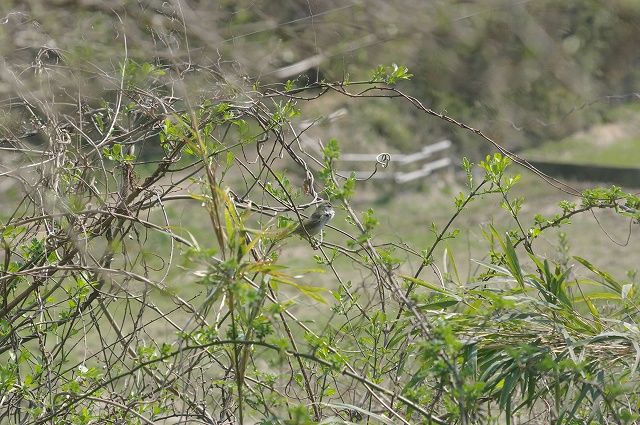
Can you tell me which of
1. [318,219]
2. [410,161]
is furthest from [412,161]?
[318,219]

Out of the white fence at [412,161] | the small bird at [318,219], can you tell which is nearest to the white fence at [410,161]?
the white fence at [412,161]

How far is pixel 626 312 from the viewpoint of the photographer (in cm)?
291

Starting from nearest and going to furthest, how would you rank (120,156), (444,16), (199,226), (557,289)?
(120,156)
(557,289)
(444,16)
(199,226)

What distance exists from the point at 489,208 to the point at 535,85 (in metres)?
2.42

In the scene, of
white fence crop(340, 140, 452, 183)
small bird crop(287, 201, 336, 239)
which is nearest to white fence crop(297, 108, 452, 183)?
white fence crop(340, 140, 452, 183)

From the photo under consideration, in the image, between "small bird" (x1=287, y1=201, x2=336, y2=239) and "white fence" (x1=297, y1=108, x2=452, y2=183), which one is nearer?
"small bird" (x1=287, y1=201, x2=336, y2=239)

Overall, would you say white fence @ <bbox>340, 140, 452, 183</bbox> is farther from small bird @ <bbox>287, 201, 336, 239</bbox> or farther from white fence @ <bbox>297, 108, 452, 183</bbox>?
small bird @ <bbox>287, 201, 336, 239</bbox>

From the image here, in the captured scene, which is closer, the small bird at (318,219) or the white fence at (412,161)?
the small bird at (318,219)

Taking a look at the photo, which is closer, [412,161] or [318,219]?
[318,219]

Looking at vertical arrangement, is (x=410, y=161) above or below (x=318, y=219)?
above

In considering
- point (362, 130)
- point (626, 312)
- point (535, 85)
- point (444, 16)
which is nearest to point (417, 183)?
point (362, 130)

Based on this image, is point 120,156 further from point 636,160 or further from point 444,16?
point 636,160

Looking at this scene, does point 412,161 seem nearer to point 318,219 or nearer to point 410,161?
point 410,161

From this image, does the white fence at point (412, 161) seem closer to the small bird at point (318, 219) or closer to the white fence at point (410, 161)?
the white fence at point (410, 161)
